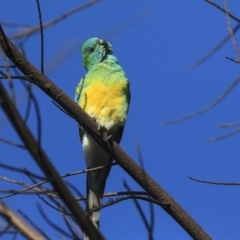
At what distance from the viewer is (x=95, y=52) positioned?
5828mm

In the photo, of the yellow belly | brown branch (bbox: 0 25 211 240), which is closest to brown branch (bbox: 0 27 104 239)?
brown branch (bbox: 0 25 211 240)

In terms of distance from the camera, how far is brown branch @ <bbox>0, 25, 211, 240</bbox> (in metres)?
3.16

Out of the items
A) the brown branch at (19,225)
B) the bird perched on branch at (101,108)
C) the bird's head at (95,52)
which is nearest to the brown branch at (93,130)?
the bird perched on branch at (101,108)

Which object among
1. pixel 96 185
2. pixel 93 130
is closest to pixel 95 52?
pixel 96 185

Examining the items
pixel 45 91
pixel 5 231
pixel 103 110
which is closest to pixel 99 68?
pixel 103 110

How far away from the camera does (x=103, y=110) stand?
15.8 ft

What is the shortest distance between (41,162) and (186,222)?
189 cm

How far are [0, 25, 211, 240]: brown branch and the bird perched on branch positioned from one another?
118 cm

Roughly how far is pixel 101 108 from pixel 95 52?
1.17 meters

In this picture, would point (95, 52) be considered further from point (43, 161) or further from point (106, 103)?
point (43, 161)

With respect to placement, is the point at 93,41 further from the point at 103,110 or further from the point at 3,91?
the point at 3,91

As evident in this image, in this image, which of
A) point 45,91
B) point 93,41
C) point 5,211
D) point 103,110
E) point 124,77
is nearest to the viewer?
point 5,211

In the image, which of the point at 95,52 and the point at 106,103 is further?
the point at 95,52

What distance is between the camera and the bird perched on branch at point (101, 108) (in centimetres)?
482
